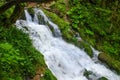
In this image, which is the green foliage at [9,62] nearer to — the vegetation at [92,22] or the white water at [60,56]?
the white water at [60,56]

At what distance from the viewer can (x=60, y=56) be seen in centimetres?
1197

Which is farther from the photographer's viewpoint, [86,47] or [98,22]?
[98,22]

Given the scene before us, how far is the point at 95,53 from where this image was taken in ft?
47.2

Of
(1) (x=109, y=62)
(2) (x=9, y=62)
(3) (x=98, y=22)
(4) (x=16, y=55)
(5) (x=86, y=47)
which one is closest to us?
(2) (x=9, y=62)

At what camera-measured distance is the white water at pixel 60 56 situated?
1134cm

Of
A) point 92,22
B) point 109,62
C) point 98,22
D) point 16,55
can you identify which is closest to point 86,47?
point 109,62

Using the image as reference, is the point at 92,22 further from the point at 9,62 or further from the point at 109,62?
the point at 9,62

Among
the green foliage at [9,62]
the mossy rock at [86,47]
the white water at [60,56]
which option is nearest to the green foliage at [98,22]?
the mossy rock at [86,47]

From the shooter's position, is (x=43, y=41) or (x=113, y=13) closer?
(x=43, y=41)

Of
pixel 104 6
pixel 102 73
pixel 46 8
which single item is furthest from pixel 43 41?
pixel 104 6

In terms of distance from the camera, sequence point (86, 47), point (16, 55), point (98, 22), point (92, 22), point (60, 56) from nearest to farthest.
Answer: point (16, 55)
point (60, 56)
point (86, 47)
point (92, 22)
point (98, 22)

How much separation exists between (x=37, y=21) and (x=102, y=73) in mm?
3671

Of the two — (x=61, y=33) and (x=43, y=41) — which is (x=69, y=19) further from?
(x=43, y=41)

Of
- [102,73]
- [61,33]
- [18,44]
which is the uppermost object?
[18,44]
